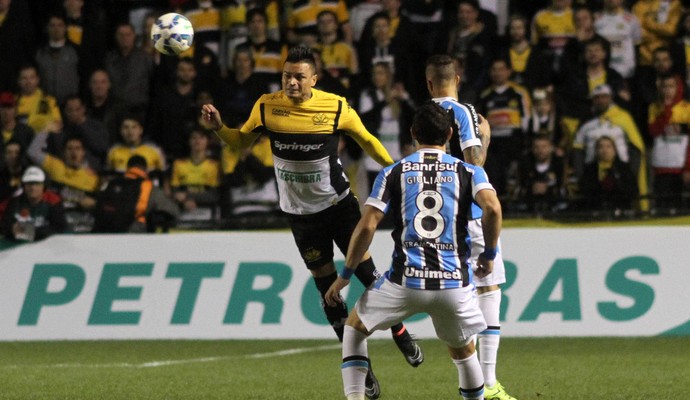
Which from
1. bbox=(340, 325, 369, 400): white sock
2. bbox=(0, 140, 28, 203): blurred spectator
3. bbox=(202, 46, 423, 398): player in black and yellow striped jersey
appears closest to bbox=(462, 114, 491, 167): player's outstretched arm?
bbox=(202, 46, 423, 398): player in black and yellow striped jersey

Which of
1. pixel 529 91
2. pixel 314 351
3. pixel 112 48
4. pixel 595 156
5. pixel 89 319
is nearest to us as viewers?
pixel 314 351

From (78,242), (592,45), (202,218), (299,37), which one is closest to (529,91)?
(592,45)

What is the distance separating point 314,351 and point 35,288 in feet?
9.89

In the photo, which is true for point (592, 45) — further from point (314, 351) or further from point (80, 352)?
point (80, 352)

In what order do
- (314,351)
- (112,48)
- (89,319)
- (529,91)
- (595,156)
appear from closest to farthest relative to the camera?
(314,351)
(89,319)
(595,156)
(529,91)
(112,48)

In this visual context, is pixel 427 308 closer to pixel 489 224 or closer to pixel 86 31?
pixel 489 224

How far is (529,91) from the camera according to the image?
591 inches

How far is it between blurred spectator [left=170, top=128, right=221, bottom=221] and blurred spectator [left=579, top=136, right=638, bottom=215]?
3990mm

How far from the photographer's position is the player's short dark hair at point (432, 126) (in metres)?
6.84

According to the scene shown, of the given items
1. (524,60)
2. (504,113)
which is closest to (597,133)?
(504,113)

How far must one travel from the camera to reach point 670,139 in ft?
47.3

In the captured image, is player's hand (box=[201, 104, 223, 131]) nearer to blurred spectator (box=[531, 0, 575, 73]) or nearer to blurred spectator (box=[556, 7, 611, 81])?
blurred spectator (box=[556, 7, 611, 81])

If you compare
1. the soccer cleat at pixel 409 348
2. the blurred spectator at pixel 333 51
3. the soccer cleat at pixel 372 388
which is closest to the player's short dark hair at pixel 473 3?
the blurred spectator at pixel 333 51

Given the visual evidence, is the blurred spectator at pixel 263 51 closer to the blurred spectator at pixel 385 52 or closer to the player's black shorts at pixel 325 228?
the blurred spectator at pixel 385 52
